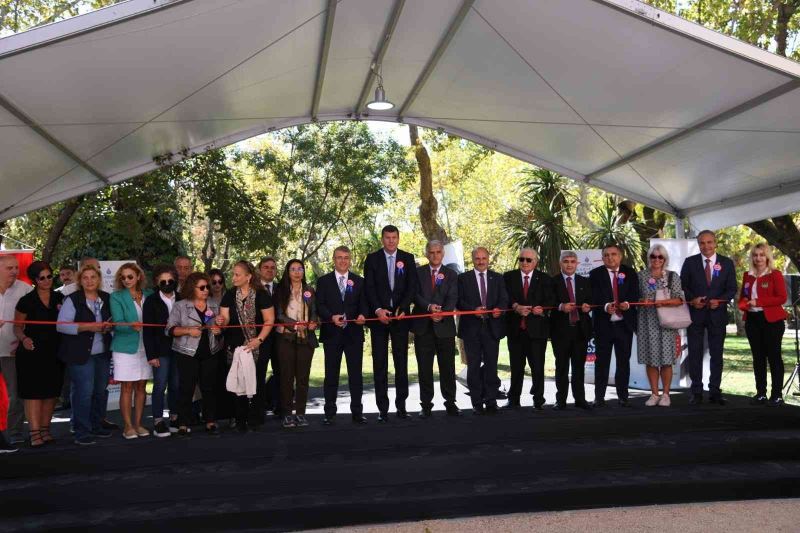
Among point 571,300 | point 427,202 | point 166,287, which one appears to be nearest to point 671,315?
point 571,300

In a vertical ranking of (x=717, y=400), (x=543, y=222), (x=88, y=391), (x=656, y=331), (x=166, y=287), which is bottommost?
(x=717, y=400)

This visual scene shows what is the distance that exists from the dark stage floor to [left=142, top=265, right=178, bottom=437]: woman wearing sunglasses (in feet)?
1.61

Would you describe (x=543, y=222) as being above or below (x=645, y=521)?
above

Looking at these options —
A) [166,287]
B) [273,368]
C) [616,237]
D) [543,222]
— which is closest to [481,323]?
[273,368]

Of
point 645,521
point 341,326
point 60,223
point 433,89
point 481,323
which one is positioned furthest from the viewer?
point 60,223

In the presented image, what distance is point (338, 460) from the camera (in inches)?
230

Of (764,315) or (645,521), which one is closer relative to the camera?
(645,521)

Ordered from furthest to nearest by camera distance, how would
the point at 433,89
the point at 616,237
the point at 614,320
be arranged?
the point at 616,237
the point at 433,89
the point at 614,320

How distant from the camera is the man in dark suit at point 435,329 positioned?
687 centimetres

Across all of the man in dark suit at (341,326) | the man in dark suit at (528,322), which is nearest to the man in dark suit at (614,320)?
the man in dark suit at (528,322)

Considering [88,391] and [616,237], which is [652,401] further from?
[616,237]

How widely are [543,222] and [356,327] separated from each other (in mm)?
8489

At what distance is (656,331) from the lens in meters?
7.37

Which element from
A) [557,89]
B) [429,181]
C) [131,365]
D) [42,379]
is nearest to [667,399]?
[557,89]
